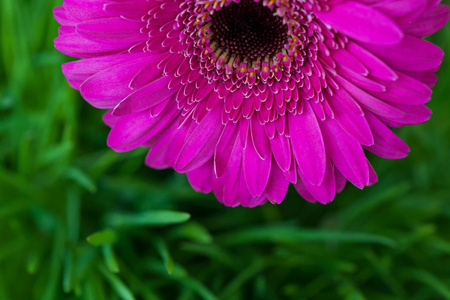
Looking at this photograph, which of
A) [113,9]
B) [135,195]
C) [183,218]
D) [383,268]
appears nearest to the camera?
[113,9]

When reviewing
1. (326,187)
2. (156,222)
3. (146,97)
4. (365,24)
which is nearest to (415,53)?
(365,24)

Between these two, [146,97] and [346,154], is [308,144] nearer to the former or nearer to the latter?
[346,154]

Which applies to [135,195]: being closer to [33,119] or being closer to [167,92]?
[33,119]

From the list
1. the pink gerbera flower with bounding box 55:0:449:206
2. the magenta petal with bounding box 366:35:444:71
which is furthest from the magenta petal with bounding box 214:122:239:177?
the magenta petal with bounding box 366:35:444:71

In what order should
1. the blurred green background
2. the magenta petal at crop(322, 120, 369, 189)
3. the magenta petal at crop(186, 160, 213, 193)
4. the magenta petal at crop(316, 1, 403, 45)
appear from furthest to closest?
the blurred green background → the magenta petal at crop(186, 160, 213, 193) → the magenta petal at crop(322, 120, 369, 189) → the magenta petal at crop(316, 1, 403, 45)

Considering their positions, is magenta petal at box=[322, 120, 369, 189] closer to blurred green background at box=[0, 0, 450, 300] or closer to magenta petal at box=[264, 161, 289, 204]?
magenta petal at box=[264, 161, 289, 204]

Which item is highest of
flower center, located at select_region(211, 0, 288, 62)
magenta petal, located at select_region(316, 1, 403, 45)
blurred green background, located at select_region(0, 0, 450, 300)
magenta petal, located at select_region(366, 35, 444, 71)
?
magenta petal, located at select_region(316, 1, 403, 45)

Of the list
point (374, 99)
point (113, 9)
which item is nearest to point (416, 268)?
point (374, 99)

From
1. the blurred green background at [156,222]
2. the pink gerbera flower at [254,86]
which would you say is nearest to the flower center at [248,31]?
the pink gerbera flower at [254,86]
